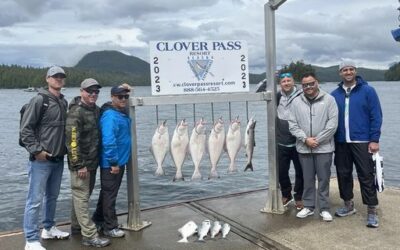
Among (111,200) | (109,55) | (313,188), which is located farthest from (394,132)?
(109,55)

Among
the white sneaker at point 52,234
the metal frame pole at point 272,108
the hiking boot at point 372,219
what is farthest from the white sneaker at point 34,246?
the hiking boot at point 372,219

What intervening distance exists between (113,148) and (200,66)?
177cm

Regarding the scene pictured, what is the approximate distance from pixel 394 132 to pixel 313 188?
2535cm

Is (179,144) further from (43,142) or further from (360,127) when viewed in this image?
(360,127)

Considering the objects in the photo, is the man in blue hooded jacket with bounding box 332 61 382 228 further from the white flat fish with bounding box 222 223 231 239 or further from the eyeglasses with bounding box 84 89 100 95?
the eyeglasses with bounding box 84 89 100 95

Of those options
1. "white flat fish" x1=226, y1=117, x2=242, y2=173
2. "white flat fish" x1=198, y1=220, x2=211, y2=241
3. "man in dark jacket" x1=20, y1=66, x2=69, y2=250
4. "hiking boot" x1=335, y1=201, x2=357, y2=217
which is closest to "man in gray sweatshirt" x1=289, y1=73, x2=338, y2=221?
"hiking boot" x1=335, y1=201, x2=357, y2=217

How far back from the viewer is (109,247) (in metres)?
5.65

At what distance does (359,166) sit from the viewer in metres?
6.34

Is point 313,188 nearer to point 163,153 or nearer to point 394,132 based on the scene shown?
point 163,153

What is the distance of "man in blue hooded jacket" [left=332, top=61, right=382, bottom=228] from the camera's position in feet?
20.3

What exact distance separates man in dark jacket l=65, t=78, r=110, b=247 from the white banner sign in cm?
108

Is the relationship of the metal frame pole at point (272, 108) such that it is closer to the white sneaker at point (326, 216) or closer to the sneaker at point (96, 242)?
the white sneaker at point (326, 216)

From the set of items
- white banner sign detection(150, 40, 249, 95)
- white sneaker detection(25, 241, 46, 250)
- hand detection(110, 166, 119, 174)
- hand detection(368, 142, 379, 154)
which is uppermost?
white banner sign detection(150, 40, 249, 95)

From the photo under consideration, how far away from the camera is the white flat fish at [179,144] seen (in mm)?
6328
